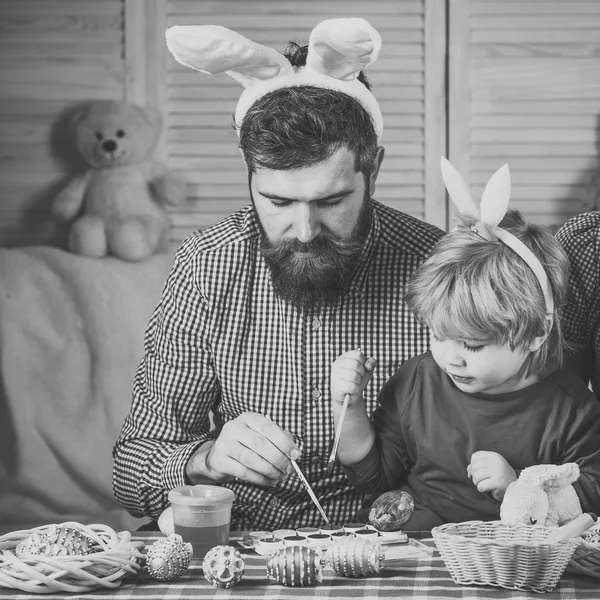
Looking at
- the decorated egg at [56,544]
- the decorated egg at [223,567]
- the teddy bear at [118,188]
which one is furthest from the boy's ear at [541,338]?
the teddy bear at [118,188]

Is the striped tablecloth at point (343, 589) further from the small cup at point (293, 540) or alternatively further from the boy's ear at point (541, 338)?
the boy's ear at point (541, 338)

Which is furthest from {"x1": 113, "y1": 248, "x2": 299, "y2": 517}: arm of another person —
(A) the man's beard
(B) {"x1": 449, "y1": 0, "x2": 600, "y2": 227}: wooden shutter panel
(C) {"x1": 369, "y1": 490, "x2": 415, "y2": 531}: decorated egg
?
(B) {"x1": 449, "y1": 0, "x2": 600, "y2": 227}: wooden shutter panel

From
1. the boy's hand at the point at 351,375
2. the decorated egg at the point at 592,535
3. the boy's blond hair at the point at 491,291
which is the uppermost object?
the boy's blond hair at the point at 491,291

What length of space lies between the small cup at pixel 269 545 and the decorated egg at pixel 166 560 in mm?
144

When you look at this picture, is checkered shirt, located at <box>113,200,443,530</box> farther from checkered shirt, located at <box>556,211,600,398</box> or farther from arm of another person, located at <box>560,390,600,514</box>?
arm of another person, located at <box>560,390,600,514</box>

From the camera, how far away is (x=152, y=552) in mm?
1271

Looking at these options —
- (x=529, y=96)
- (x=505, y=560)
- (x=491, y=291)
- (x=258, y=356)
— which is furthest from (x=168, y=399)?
(x=529, y=96)

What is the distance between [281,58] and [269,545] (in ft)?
2.85

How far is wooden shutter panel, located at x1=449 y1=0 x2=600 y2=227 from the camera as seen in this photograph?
10.6 ft

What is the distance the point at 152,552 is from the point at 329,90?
0.93 meters

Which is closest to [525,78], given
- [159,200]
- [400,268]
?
[159,200]

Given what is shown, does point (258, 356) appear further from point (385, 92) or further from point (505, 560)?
point (385, 92)

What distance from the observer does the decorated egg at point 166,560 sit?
4.15 ft

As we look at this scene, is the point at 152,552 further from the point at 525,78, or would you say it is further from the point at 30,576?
the point at 525,78
